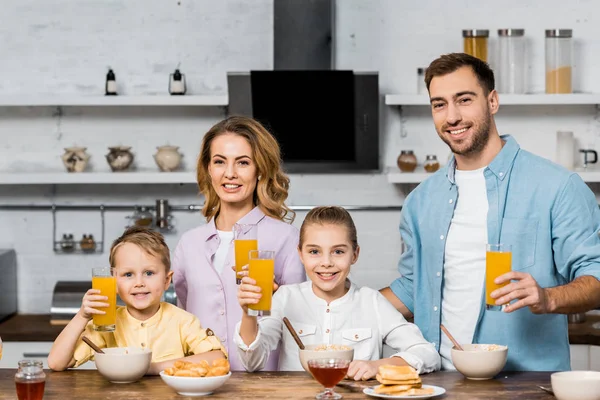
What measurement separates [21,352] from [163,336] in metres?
2.34

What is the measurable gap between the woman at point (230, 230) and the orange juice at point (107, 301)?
47cm

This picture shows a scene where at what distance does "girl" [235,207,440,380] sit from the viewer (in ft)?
8.67

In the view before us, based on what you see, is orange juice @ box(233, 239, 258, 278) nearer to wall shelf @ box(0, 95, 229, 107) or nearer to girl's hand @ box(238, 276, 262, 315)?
girl's hand @ box(238, 276, 262, 315)

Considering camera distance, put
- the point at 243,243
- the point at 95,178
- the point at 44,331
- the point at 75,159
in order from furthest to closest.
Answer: the point at 75,159, the point at 95,178, the point at 44,331, the point at 243,243

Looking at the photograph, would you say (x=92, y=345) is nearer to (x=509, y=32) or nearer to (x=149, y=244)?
(x=149, y=244)

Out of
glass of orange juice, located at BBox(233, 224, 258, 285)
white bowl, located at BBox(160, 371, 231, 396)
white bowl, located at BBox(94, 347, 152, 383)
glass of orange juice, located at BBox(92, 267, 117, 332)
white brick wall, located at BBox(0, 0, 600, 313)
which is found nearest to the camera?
white bowl, located at BBox(160, 371, 231, 396)

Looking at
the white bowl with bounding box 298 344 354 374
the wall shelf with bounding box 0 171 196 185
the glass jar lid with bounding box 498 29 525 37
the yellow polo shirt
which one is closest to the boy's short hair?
the yellow polo shirt

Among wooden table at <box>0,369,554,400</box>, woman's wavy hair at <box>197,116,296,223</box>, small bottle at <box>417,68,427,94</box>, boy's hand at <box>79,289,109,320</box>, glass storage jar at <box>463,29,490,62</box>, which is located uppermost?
glass storage jar at <box>463,29,490,62</box>

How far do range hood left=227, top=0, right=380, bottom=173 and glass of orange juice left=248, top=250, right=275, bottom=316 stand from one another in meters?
2.62

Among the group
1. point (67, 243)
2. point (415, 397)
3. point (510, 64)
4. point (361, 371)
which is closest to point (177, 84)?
point (67, 243)

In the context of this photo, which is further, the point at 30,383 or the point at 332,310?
the point at 332,310

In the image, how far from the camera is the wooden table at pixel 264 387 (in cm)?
227

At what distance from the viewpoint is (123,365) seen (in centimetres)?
235

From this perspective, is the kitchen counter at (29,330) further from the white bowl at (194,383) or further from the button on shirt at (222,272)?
the white bowl at (194,383)
